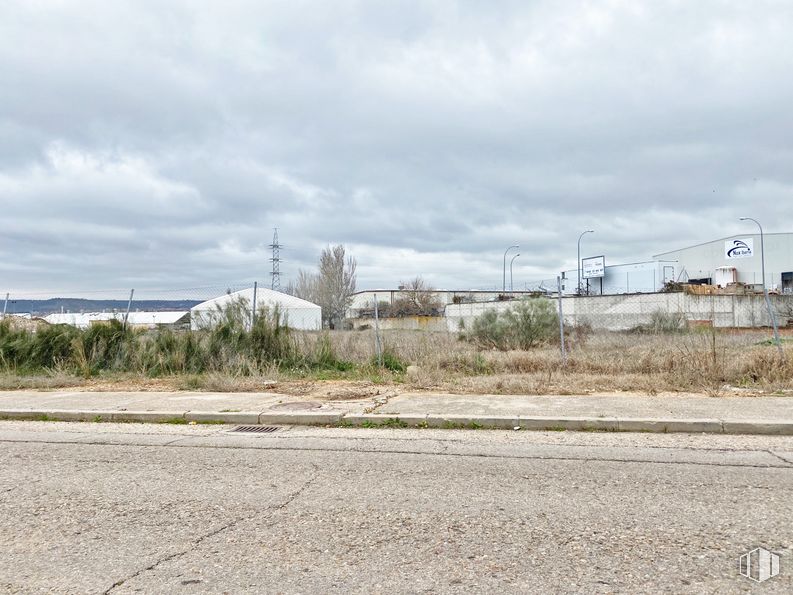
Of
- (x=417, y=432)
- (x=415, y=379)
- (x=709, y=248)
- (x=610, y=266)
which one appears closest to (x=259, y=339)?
(x=415, y=379)

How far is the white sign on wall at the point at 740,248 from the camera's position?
69.4 m

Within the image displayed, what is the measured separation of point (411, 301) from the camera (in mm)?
69875

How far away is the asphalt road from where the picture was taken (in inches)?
140

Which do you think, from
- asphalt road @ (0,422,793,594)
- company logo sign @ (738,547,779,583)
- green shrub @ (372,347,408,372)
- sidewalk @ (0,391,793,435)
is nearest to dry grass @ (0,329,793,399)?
green shrub @ (372,347,408,372)

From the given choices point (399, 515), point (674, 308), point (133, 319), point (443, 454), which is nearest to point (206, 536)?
point (399, 515)

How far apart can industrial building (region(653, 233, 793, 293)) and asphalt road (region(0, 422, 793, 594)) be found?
64963mm

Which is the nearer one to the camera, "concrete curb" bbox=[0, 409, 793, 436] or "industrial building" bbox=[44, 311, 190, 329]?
"concrete curb" bbox=[0, 409, 793, 436]

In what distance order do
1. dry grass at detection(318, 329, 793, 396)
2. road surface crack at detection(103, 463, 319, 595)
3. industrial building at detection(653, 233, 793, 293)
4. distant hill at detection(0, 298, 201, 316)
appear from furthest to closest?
industrial building at detection(653, 233, 793, 293) < distant hill at detection(0, 298, 201, 316) < dry grass at detection(318, 329, 793, 396) < road surface crack at detection(103, 463, 319, 595)

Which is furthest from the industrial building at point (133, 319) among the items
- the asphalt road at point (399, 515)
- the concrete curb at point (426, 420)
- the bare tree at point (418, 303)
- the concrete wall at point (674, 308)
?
the bare tree at point (418, 303)

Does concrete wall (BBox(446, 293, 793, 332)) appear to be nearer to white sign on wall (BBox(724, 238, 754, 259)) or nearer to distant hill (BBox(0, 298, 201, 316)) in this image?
distant hill (BBox(0, 298, 201, 316))

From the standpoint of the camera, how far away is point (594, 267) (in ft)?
242

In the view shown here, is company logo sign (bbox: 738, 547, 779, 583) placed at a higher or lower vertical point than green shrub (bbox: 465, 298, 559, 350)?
lower

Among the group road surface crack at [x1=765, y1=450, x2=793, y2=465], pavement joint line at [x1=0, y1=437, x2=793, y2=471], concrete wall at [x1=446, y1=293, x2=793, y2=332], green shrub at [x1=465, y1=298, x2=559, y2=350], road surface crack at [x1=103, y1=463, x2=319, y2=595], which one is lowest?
road surface crack at [x1=103, y1=463, x2=319, y2=595]

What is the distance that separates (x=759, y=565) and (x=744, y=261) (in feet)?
256
